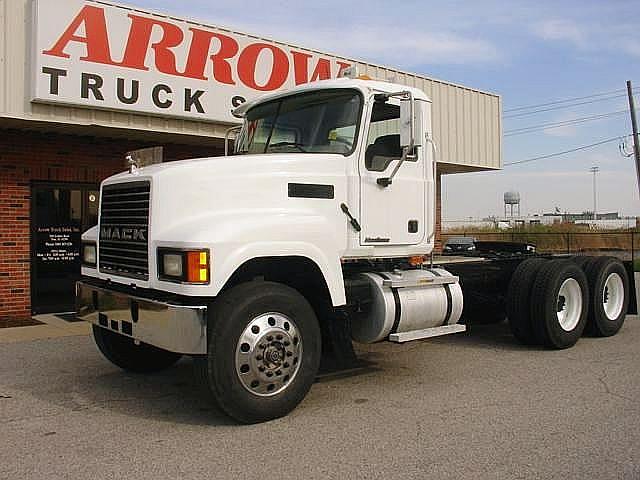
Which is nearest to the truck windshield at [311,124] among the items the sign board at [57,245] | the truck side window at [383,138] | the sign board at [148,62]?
the truck side window at [383,138]

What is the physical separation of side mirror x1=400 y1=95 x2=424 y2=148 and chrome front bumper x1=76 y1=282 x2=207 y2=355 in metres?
2.33

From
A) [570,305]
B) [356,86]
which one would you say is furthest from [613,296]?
[356,86]

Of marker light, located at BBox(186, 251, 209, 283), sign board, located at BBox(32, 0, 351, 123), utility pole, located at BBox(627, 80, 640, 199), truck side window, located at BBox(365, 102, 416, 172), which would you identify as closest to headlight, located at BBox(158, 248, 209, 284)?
marker light, located at BBox(186, 251, 209, 283)

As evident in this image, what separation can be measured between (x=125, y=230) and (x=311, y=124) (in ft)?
6.49

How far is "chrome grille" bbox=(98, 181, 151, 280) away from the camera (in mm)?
5469

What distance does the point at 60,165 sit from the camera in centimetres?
1109

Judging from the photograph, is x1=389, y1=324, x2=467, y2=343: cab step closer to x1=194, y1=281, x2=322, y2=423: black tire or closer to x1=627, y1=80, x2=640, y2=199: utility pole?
x1=194, y1=281, x2=322, y2=423: black tire

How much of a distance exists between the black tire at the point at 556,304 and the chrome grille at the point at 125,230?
15.5 ft

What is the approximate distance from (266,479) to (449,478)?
112 centimetres

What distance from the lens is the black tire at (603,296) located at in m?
8.87

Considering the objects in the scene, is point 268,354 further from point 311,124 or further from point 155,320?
point 311,124

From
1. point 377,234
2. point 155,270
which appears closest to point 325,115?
point 377,234

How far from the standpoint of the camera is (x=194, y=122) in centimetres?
1116

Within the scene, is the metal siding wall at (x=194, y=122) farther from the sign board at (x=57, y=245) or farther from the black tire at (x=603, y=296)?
the black tire at (x=603, y=296)
